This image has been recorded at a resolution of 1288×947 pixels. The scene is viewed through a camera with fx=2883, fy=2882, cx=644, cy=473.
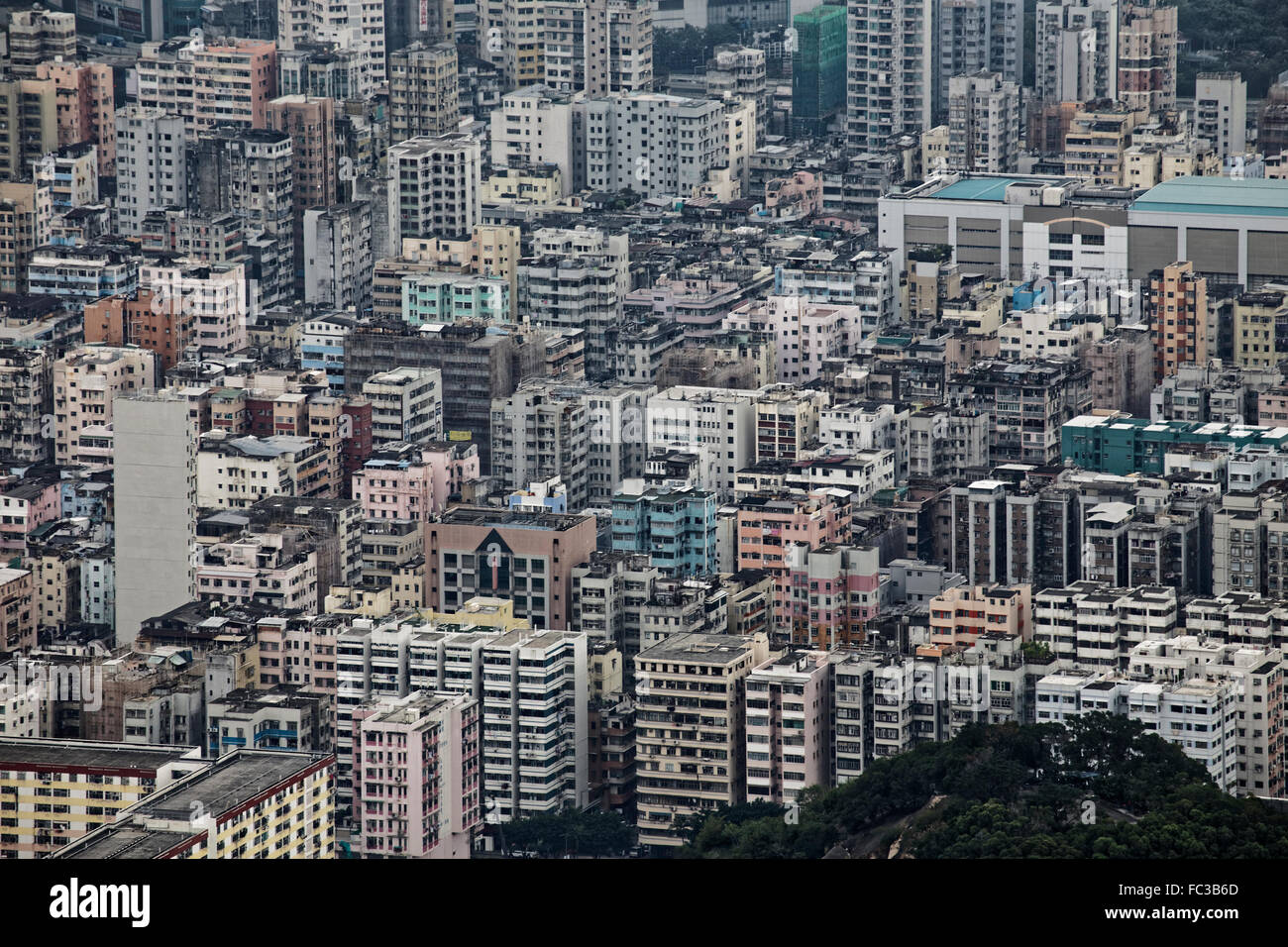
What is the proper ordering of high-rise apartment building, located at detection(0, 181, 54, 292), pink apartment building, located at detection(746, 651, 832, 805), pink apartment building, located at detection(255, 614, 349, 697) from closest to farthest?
pink apartment building, located at detection(746, 651, 832, 805) < pink apartment building, located at detection(255, 614, 349, 697) < high-rise apartment building, located at detection(0, 181, 54, 292)

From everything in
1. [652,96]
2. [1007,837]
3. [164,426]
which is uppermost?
[652,96]

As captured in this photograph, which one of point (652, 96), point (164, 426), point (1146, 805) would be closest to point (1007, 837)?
point (1146, 805)

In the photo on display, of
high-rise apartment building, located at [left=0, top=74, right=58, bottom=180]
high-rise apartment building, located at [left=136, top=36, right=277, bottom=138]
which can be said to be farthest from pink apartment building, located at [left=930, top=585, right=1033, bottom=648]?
high-rise apartment building, located at [left=0, top=74, right=58, bottom=180]

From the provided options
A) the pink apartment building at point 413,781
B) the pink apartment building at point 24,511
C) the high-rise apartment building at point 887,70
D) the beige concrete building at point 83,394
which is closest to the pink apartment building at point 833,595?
the pink apartment building at point 413,781

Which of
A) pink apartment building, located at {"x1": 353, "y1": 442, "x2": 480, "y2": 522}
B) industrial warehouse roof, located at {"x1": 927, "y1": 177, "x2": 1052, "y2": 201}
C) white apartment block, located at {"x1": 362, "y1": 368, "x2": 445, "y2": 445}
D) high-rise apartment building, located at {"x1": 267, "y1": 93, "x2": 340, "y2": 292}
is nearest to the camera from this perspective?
pink apartment building, located at {"x1": 353, "y1": 442, "x2": 480, "y2": 522}

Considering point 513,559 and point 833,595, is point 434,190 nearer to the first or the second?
point 513,559

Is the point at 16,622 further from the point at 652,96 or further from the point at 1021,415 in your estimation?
the point at 652,96

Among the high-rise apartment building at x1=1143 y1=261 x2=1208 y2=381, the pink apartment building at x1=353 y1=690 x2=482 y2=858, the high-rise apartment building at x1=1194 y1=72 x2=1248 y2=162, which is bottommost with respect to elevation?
the pink apartment building at x1=353 y1=690 x2=482 y2=858

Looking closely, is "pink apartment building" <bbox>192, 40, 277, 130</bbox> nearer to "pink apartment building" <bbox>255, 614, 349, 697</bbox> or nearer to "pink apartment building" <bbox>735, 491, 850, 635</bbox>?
"pink apartment building" <bbox>735, 491, 850, 635</bbox>
